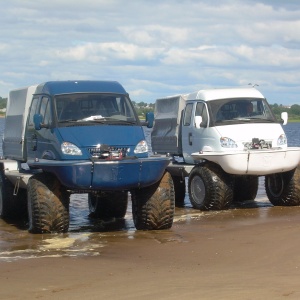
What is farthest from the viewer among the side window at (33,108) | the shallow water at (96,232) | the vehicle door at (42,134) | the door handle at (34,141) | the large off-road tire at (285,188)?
the large off-road tire at (285,188)

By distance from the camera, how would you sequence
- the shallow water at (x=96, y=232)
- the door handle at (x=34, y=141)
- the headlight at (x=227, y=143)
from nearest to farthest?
the shallow water at (x=96, y=232) < the door handle at (x=34, y=141) < the headlight at (x=227, y=143)

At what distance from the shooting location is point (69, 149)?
11883 mm

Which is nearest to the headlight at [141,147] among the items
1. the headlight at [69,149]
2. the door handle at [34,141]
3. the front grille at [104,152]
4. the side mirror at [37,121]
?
the front grille at [104,152]

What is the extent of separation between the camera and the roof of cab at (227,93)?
16391 millimetres

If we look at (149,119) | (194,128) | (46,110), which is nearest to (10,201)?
(46,110)

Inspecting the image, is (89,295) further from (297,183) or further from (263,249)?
(297,183)

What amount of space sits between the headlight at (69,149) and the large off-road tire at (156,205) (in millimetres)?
1148

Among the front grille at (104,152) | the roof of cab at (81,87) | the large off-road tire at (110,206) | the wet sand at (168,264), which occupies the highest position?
the roof of cab at (81,87)

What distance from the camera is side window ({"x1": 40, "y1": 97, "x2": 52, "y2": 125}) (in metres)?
12.8

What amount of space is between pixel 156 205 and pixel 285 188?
4.38 metres

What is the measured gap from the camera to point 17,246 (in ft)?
36.7

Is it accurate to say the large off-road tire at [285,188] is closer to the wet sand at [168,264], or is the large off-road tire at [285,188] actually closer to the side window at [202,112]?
the side window at [202,112]

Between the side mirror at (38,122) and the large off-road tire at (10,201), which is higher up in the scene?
the side mirror at (38,122)

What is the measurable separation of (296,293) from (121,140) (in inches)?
202
